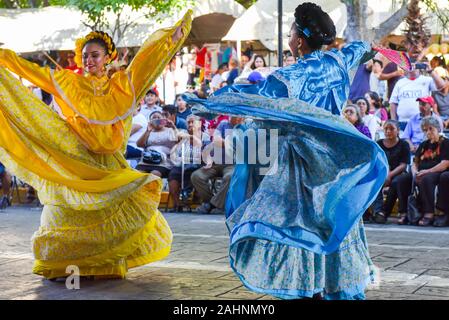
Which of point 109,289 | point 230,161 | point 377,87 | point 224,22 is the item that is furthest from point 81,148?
point 224,22

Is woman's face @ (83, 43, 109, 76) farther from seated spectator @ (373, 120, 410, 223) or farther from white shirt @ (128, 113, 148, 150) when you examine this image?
white shirt @ (128, 113, 148, 150)

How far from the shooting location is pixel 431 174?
31.7 ft

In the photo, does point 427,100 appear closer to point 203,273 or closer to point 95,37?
point 203,273

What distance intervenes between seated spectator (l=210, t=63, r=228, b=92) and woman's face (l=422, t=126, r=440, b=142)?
505cm

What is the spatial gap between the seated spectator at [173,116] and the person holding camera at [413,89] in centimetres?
308

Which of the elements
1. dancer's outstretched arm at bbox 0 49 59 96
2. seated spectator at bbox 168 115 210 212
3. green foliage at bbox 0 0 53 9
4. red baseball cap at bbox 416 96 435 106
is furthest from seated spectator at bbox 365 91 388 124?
green foliage at bbox 0 0 53 9

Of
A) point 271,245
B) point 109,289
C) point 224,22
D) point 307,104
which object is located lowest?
point 109,289

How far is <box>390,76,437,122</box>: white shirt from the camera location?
1155 cm

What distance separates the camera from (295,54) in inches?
205

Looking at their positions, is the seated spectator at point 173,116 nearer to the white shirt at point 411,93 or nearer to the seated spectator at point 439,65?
the white shirt at point 411,93
